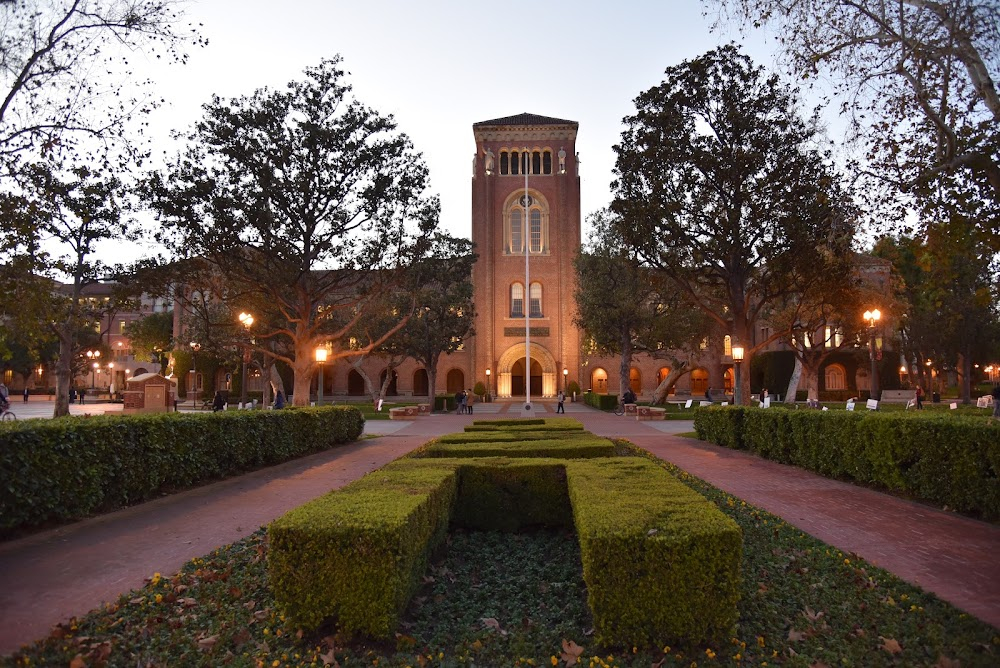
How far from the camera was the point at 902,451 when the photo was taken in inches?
361

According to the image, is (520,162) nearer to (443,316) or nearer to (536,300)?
(536,300)

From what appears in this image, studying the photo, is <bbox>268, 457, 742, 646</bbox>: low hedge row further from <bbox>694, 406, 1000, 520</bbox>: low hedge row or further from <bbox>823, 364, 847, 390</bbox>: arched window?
<bbox>823, 364, 847, 390</bbox>: arched window

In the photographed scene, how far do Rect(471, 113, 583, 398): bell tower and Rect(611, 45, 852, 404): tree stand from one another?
98.6 ft

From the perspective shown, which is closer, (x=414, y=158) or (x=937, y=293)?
(x=937, y=293)

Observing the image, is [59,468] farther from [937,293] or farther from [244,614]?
[937,293]

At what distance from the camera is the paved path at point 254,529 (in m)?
5.02

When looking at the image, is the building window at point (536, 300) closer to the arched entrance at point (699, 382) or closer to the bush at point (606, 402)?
the bush at point (606, 402)

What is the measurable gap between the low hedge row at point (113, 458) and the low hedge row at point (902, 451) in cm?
1025

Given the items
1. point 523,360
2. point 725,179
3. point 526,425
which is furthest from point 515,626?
point 523,360

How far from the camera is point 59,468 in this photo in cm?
722

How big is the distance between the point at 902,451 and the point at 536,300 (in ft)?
135

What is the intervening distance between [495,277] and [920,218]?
39761mm

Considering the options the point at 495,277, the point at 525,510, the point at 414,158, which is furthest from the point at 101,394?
the point at 525,510

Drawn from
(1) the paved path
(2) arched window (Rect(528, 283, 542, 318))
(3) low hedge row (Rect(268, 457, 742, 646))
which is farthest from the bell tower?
(3) low hedge row (Rect(268, 457, 742, 646))
